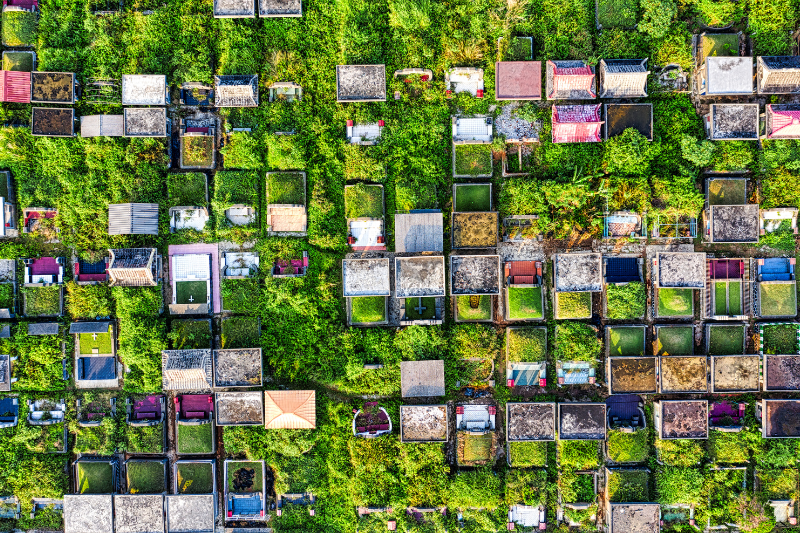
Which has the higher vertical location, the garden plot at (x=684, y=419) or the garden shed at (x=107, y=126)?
the garden shed at (x=107, y=126)

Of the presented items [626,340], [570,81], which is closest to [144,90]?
[570,81]

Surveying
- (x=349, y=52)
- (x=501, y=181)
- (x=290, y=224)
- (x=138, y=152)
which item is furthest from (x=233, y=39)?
(x=501, y=181)

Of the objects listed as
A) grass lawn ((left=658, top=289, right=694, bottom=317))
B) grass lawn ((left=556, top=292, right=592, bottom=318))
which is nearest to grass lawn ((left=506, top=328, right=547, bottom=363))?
grass lawn ((left=556, top=292, right=592, bottom=318))

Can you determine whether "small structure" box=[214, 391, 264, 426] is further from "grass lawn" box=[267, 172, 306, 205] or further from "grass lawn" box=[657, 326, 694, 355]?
"grass lawn" box=[657, 326, 694, 355]

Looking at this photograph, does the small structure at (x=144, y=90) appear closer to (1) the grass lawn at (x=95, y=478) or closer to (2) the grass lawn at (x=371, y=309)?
(2) the grass lawn at (x=371, y=309)

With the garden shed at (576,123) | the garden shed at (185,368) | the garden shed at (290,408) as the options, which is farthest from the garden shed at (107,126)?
the garden shed at (576,123)
